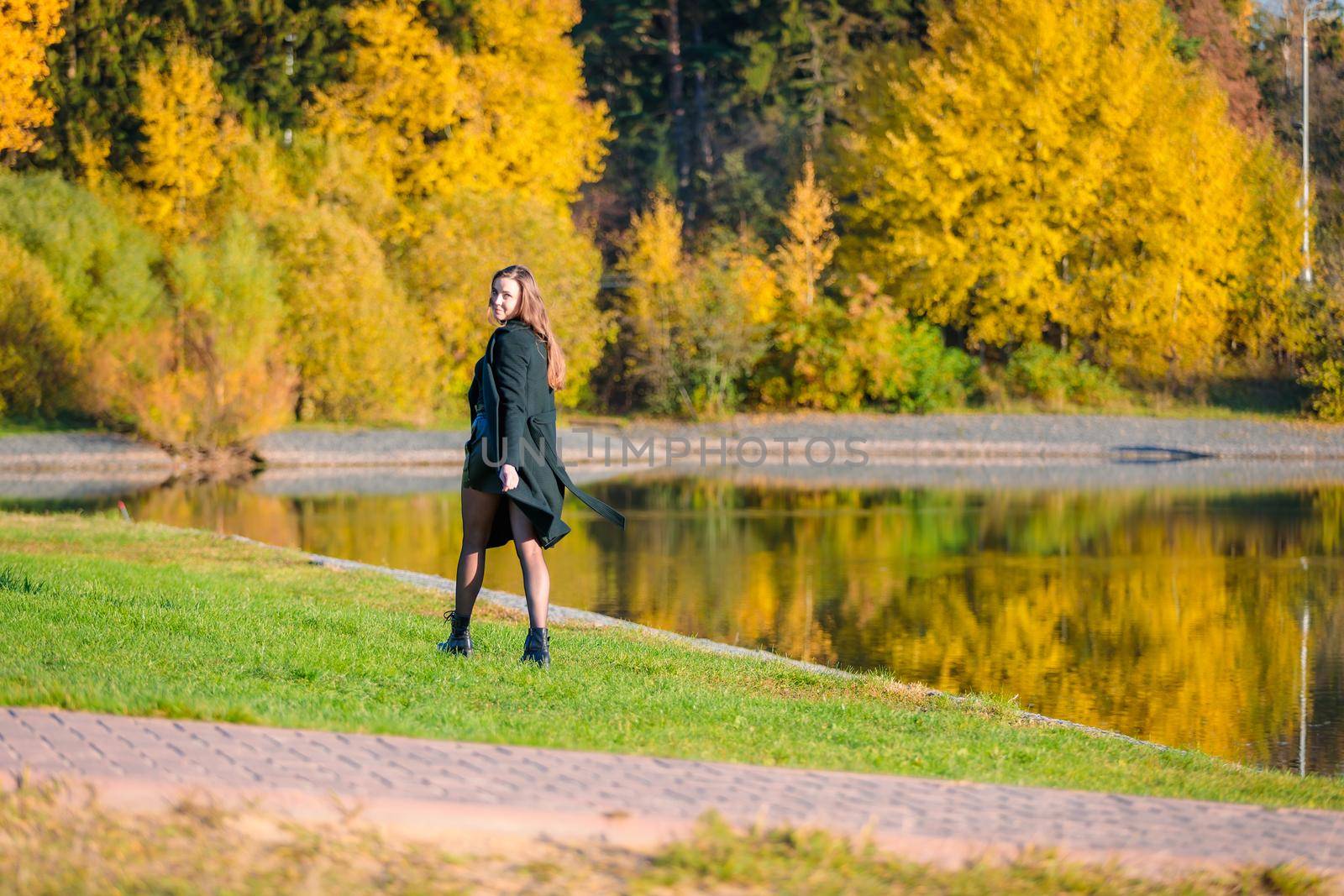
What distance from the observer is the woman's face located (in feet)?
30.6

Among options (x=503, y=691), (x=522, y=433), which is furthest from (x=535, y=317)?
(x=503, y=691)

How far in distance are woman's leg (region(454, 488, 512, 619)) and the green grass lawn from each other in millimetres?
365

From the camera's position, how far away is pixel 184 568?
1445 centimetres

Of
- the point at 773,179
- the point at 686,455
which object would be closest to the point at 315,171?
the point at 686,455

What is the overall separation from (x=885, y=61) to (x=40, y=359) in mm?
21925

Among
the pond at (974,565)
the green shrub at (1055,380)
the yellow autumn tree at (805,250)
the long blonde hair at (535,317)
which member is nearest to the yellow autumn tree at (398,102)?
the yellow autumn tree at (805,250)

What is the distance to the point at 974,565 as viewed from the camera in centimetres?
1886

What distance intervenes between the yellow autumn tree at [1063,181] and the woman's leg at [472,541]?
1255 inches

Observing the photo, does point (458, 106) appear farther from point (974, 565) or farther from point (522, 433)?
point (522, 433)

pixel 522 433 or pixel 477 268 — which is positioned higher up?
pixel 477 268

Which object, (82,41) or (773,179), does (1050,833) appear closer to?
(82,41)

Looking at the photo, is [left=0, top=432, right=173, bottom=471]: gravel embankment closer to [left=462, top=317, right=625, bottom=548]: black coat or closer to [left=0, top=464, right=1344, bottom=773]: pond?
[left=0, top=464, right=1344, bottom=773]: pond

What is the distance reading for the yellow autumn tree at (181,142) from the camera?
39750 mm

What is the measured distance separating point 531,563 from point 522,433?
0.78m
